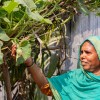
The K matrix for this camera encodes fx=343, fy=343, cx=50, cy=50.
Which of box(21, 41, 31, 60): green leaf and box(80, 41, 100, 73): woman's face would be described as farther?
box(80, 41, 100, 73): woman's face

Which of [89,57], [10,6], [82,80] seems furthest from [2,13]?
[82,80]

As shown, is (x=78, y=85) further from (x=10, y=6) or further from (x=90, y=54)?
(x=10, y=6)

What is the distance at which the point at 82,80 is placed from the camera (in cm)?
→ 167

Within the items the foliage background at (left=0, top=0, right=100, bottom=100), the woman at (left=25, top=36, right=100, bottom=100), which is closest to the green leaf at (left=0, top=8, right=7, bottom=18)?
the foliage background at (left=0, top=0, right=100, bottom=100)

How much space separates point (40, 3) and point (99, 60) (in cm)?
82

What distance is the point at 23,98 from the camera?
60.2 inches

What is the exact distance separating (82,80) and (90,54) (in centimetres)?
19

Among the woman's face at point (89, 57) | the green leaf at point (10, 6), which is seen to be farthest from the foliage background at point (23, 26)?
the woman's face at point (89, 57)

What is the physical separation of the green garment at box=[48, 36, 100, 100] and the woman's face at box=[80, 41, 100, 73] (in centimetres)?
2

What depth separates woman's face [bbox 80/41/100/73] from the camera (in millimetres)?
1513

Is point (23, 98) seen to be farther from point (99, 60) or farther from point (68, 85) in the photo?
point (99, 60)

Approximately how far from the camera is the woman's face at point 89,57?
151 cm

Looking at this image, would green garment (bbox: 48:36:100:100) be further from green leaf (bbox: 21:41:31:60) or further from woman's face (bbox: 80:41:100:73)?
green leaf (bbox: 21:41:31:60)

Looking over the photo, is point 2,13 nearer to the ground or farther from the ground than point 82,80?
farther from the ground
